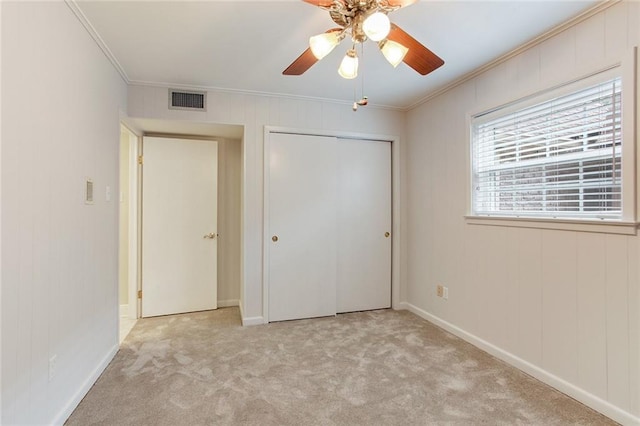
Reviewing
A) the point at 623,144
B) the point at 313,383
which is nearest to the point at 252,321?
the point at 313,383

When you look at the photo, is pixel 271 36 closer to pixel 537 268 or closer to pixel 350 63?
pixel 350 63

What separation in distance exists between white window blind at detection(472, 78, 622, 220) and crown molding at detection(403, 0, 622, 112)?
1.33 feet

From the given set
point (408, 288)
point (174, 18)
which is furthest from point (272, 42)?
point (408, 288)

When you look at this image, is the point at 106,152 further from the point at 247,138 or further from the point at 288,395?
the point at 288,395

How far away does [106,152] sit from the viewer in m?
2.38

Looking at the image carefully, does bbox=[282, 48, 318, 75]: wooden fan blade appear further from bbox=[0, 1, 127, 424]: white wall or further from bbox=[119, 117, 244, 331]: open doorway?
bbox=[119, 117, 244, 331]: open doorway

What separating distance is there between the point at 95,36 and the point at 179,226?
1.96m

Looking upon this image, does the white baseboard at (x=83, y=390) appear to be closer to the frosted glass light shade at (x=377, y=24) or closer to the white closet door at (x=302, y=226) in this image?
the white closet door at (x=302, y=226)

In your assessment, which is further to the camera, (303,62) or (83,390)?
(83,390)

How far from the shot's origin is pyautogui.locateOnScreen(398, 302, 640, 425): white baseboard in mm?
1737

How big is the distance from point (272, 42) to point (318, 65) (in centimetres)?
48

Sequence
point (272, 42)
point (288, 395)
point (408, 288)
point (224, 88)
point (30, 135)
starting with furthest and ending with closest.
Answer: point (408, 288) < point (224, 88) < point (272, 42) < point (288, 395) < point (30, 135)

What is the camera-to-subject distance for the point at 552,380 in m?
2.08

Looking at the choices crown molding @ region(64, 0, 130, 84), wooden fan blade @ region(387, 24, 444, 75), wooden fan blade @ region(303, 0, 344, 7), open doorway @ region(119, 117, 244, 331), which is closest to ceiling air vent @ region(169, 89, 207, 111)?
open doorway @ region(119, 117, 244, 331)
